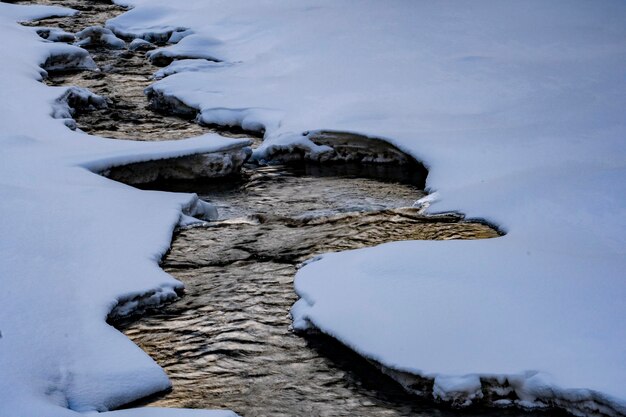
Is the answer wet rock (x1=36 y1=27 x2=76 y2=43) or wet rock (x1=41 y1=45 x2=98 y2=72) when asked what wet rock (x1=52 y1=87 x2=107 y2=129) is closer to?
wet rock (x1=41 y1=45 x2=98 y2=72)

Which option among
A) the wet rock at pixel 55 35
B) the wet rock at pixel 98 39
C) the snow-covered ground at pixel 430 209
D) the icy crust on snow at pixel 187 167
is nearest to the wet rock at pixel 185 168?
the icy crust on snow at pixel 187 167

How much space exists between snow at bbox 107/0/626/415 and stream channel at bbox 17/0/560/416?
6.5 inches

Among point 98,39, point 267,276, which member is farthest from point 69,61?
point 267,276

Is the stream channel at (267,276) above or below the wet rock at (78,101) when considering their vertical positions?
below

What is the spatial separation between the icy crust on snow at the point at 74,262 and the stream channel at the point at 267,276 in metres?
0.18

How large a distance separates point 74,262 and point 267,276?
119cm

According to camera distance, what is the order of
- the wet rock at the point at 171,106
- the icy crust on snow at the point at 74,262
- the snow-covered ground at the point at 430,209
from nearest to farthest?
the icy crust on snow at the point at 74,262, the snow-covered ground at the point at 430,209, the wet rock at the point at 171,106

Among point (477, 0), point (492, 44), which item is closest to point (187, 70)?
point (492, 44)

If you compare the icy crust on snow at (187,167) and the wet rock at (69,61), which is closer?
the icy crust on snow at (187,167)

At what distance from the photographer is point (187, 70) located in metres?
11.3

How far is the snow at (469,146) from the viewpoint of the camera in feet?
13.5

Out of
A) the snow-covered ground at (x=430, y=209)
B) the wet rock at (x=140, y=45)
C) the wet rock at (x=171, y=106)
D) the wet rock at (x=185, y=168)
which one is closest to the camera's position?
the snow-covered ground at (x=430, y=209)

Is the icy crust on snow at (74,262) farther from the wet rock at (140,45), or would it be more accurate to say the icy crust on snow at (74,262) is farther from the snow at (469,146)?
the wet rock at (140,45)

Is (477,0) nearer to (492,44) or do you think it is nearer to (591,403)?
(492,44)
